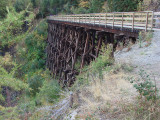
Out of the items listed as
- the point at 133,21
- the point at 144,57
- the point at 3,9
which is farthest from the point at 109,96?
the point at 3,9

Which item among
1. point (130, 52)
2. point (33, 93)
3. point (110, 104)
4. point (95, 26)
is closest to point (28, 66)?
point (33, 93)

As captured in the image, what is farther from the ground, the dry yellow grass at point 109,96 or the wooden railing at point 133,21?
the wooden railing at point 133,21

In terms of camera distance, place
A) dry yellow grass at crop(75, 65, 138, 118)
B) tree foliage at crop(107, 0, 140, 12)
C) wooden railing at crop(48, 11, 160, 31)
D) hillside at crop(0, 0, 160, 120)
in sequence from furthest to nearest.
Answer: tree foliage at crop(107, 0, 140, 12) → wooden railing at crop(48, 11, 160, 31) → dry yellow grass at crop(75, 65, 138, 118) → hillside at crop(0, 0, 160, 120)

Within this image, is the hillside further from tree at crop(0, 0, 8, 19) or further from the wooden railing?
tree at crop(0, 0, 8, 19)

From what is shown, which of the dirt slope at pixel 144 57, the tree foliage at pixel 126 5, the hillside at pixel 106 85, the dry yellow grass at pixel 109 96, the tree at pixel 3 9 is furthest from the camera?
the tree at pixel 3 9

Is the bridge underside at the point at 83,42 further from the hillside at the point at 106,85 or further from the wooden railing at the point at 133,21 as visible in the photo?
the hillside at the point at 106,85

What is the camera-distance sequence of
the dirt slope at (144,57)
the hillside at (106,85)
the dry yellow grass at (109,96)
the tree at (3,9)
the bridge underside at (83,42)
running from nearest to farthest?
1. the hillside at (106,85)
2. the dry yellow grass at (109,96)
3. the dirt slope at (144,57)
4. the bridge underside at (83,42)
5. the tree at (3,9)

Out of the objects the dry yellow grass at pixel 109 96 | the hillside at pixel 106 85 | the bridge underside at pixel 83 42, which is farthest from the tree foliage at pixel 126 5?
the dry yellow grass at pixel 109 96

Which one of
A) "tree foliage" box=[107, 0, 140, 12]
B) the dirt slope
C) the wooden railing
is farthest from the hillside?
"tree foliage" box=[107, 0, 140, 12]

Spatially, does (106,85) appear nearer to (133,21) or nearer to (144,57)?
(144,57)

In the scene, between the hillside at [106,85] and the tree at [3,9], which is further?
the tree at [3,9]

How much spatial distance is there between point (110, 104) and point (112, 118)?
34 cm

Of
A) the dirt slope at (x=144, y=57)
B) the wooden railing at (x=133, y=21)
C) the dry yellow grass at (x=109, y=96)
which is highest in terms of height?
the wooden railing at (x=133, y=21)

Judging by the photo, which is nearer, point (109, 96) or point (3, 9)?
point (109, 96)
